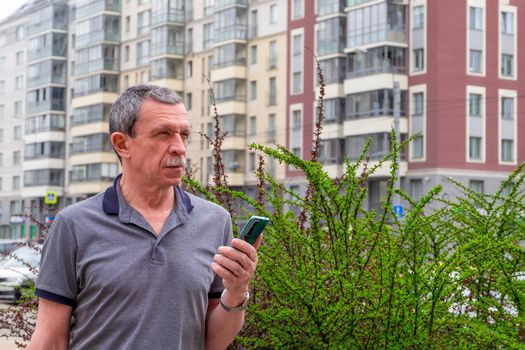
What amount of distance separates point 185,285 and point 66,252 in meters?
0.34

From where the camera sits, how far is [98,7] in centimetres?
7594

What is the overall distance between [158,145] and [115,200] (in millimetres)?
207

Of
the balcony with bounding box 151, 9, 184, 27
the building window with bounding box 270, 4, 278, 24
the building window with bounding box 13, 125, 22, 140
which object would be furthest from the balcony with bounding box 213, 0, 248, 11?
the building window with bounding box 13, 125, 22, 140

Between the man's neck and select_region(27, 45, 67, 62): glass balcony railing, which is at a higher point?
select_region(27, 45, 67, 62): glass balcony railing

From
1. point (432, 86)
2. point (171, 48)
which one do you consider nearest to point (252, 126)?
point (171, 48)

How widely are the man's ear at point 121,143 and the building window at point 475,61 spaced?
164 ft

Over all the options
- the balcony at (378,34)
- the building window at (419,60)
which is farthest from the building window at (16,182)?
the building window at (419,60)

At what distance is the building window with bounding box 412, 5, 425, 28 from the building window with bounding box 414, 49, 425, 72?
1194mm

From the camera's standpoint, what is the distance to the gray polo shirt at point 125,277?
3.09 metres

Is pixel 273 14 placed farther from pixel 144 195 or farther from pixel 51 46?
pixel 144 195

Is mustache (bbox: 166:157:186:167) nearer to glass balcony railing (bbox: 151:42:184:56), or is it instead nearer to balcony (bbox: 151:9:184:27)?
glass balcony railing (bbox: 151:42:184:56)

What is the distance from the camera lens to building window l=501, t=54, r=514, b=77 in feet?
175

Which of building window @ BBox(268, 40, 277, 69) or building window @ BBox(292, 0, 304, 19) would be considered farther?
building window @ BBox(268, 40, 277, 69)

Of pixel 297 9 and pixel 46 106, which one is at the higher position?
pixel 297 9
